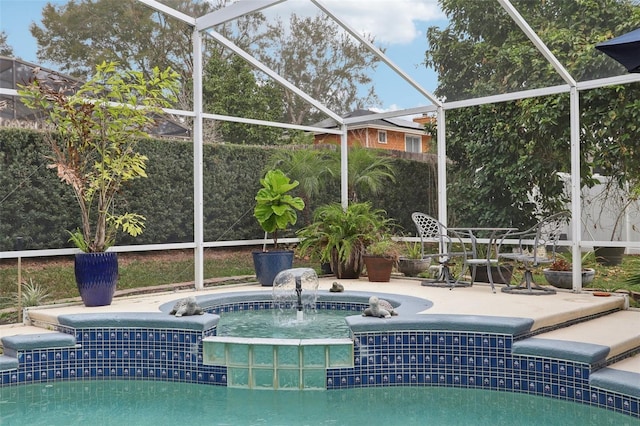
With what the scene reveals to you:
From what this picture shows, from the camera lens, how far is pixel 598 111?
25.7 feet

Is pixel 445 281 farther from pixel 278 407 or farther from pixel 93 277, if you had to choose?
pixel 93 277

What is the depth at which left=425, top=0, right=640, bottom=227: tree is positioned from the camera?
746 centimetres

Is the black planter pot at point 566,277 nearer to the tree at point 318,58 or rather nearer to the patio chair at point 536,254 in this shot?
the patio chair at point 536,254

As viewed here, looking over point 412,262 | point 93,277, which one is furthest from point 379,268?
point 93,277

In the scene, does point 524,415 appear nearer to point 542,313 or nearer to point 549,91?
point 542,313

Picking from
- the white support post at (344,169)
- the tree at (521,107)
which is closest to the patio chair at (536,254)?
the tree at (521,107)

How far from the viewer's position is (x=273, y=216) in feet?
29.4

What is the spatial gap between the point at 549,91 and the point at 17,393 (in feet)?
22.8

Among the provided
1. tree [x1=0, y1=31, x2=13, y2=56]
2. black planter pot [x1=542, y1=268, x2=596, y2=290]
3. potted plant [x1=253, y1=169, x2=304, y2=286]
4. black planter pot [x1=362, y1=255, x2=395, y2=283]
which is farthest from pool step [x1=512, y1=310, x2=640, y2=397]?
tree [x1=0, y1=31, x2=13, y2=56]

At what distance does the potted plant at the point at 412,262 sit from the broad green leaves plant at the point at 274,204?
193 centimetres

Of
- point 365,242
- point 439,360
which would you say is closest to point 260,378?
point 439,360

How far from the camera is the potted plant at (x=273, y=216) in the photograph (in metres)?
8.80

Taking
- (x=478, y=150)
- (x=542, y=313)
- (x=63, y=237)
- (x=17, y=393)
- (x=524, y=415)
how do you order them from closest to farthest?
1. (x=524, y=415)
2. (x=17, y=393)
3. (x=542, y=313)
4. (x=63, y=237)
5. (x=478, y=150)

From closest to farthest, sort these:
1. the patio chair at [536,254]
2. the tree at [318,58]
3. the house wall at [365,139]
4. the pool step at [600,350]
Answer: the pool step at [600,350] → the patio chair at [536,254] → the house wall at [365,139] → the tree at [318,58]
